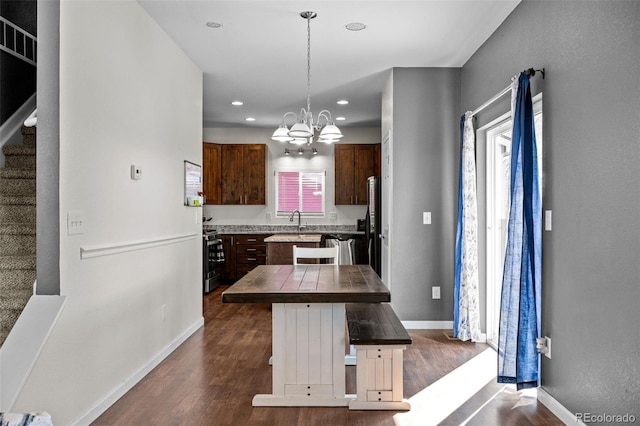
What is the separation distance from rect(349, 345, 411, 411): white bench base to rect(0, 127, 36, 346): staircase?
1.90 m

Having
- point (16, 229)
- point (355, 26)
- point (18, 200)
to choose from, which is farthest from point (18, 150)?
point (355, 26)

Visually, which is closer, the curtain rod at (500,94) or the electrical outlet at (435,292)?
the curtain rod at (500,94)

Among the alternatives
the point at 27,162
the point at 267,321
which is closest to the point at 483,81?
the point at 267,321

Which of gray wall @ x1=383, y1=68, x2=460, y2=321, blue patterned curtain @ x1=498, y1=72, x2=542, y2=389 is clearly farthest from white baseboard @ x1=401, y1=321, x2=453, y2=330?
blue patterned curtain @ x1=498, y1=72, x2=542, y2=389

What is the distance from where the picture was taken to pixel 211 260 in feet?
24.2

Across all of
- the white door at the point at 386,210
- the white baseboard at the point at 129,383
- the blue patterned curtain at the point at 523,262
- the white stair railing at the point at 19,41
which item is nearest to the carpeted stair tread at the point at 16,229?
the white baseboard at the point at 129,383

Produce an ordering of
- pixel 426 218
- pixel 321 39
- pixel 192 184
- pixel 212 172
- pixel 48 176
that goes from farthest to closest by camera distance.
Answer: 1. pixel 212 172
2. pixel 426 218
3. pixel 192 184
4. pixel 321 39
5. pixel 48 176

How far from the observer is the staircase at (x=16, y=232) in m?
2.70

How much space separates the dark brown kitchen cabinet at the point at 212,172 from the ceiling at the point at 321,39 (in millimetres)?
2181

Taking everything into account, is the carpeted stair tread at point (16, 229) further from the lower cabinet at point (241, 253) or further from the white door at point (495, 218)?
the lower cabinet at point (241, 253)

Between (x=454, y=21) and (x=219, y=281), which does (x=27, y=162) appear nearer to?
(x=454, y=21)

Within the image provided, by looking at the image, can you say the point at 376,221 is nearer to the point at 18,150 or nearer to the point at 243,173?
the point at 243,173

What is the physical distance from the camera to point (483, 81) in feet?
14.2

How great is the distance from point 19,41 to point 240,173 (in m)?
4.85
